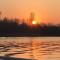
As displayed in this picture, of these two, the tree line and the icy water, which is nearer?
the icy water

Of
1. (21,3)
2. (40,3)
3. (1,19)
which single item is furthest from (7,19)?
(40,3)

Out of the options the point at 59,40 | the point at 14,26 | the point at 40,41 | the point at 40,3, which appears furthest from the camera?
the point at 40,41

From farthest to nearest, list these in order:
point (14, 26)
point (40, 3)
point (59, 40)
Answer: point (59, 40), point (14, 26), point (40, 3)

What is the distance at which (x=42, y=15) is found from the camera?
859 cm

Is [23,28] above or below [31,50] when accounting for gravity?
above

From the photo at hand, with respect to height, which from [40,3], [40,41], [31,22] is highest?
[40,3]

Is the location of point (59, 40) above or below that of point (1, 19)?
below

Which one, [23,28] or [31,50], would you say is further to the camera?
[23,28]

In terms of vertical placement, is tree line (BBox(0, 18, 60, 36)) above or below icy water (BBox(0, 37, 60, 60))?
above

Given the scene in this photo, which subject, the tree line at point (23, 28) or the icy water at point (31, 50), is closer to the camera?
the icy water at point (31, 50)

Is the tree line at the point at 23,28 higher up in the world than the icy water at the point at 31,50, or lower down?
higher up

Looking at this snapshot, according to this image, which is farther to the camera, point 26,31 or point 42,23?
point 26,31

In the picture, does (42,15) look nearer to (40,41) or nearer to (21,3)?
(21,3)

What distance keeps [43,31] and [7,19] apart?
1.60 meters
